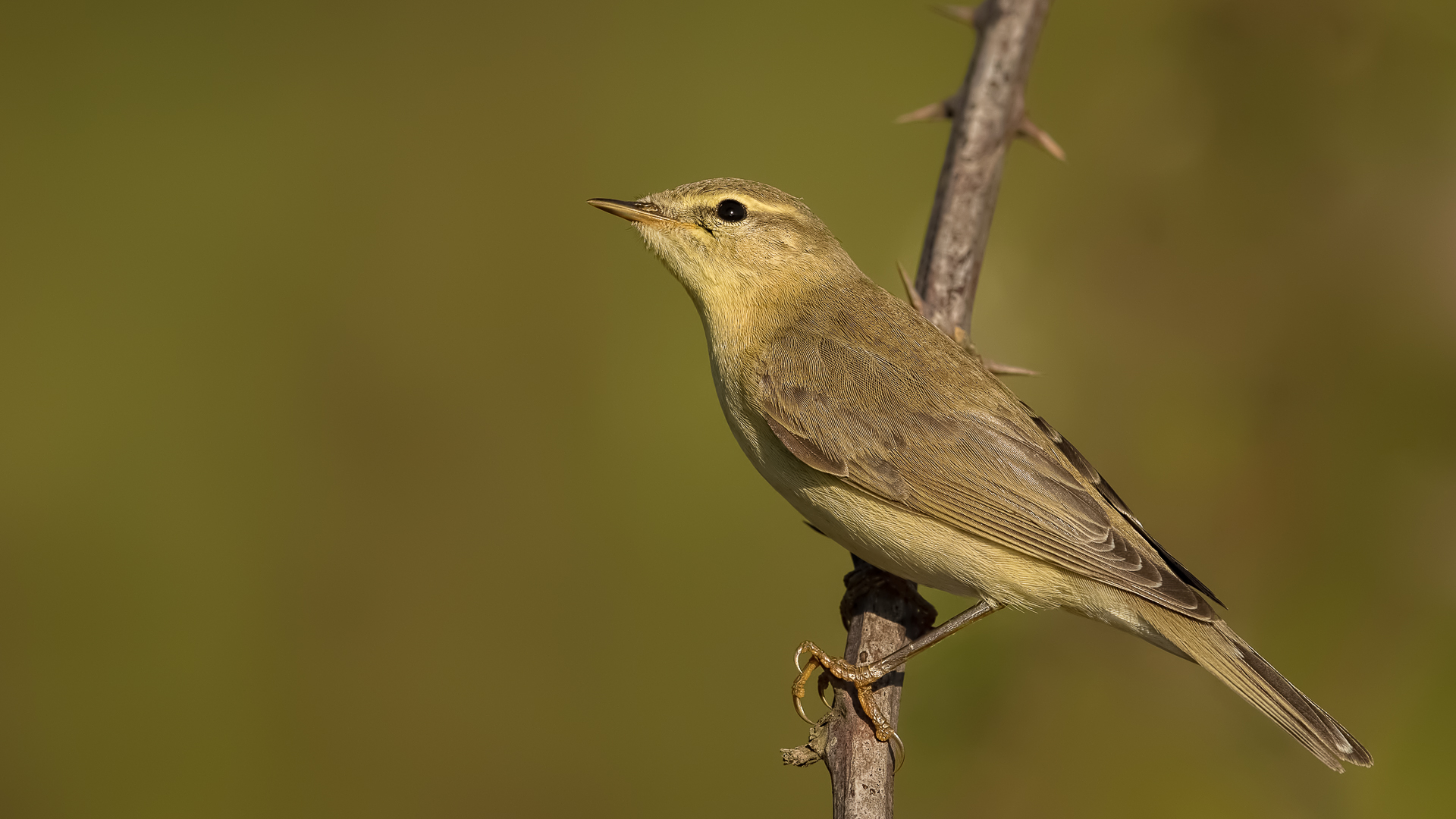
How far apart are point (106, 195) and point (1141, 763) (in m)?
6.16

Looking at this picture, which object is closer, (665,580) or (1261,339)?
(1261,339)

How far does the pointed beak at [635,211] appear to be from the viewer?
156 inches

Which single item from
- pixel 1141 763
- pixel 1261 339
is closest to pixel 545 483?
pixel 1141 763

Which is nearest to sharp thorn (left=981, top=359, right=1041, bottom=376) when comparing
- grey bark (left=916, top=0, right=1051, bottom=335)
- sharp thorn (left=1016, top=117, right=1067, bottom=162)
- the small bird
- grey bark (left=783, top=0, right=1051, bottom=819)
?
the small bird

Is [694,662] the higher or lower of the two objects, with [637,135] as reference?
lower

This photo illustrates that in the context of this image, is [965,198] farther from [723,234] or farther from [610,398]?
[610,398]

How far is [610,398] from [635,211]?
1.63 metres

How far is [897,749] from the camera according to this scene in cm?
344

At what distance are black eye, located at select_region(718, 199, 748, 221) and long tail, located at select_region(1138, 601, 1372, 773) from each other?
2.08 meters

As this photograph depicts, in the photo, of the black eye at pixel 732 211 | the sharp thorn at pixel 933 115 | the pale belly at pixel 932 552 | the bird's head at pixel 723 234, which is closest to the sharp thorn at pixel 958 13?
the sharp thorn at pixel 933 115

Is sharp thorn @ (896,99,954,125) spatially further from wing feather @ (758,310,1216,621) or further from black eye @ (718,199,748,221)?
wing feather @ (758,310,1216,621)

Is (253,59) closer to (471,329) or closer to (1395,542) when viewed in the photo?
(471,329)

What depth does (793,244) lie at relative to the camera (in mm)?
4090

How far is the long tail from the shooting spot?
3186mm
